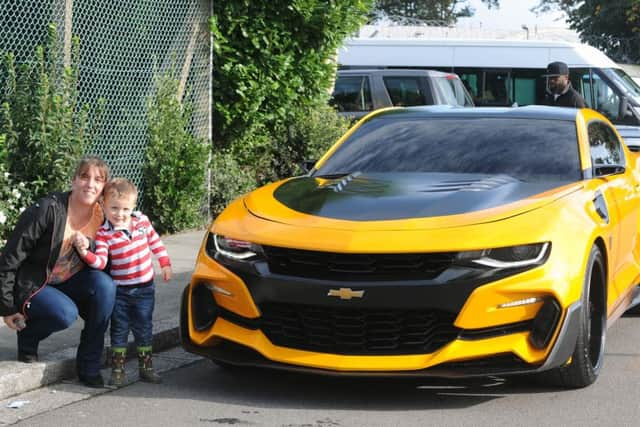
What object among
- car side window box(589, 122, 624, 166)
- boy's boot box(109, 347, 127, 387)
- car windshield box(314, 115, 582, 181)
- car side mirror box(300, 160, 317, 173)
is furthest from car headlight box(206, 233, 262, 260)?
car side window box(589, 122, 624, 166)

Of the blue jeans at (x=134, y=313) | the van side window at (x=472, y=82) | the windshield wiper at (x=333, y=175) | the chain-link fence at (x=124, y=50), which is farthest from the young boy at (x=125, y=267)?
the van side window at (x=472, y=82)

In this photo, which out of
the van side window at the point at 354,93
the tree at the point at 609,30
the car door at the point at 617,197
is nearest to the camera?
the car door at the point at 617,197

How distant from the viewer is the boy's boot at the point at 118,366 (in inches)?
243

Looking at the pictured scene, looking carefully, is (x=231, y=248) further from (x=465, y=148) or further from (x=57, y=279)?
(x=465, y=148)

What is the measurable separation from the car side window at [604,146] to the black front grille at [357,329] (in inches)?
78.2

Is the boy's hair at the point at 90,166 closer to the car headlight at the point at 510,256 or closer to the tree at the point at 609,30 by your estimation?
the car headlight at the point at 510,256

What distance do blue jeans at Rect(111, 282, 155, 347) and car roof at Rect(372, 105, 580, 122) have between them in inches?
92.0

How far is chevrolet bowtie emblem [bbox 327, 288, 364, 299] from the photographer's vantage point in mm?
5613

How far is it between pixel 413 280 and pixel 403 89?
48.9 ft

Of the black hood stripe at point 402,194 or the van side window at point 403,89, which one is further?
the van side window at point 403,89

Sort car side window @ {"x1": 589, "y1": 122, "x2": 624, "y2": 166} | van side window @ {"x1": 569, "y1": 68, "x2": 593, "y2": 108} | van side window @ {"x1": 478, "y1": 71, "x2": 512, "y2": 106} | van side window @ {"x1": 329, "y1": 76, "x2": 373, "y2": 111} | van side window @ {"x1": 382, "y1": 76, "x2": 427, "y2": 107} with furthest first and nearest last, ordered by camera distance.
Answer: van side window @ {"x1": 478, "y1": 71, "x2": 512, "y2": 106} < van side window @ {"x1": 569, "y1": 68, "x2": 593, "y2": 108} < van side window @ {"x1": 382, "y1": 76, "x2": 427, "y2": 107} < van side window @ {"x1": 329, "y1": 76, "x2": 373, "y2": 111} < car side window @ {"x1": 589, "y1": 122, "x2": 624, "y2": 166}

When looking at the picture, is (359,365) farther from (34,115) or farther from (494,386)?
(34,115)

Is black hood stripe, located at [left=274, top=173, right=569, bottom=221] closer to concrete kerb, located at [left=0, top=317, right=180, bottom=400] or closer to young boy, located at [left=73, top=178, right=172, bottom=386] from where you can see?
young boy, located at [left=73, top=178, right=172, bottom=386]

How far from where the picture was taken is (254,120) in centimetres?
1286
